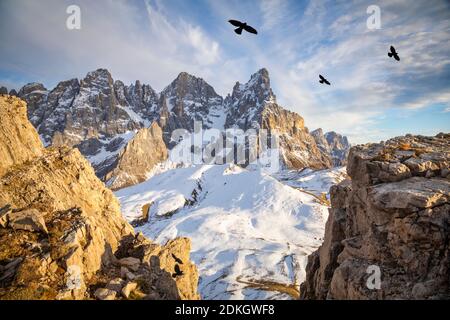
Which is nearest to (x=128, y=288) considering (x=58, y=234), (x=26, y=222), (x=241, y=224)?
(x=58, y=234)

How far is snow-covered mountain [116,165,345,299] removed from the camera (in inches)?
2881

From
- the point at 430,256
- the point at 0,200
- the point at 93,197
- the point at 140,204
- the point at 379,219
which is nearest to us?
the point at 430,256

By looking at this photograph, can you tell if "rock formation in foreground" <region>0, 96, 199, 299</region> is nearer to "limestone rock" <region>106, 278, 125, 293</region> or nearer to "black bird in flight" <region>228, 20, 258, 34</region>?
"limestone rock" <region>106, 278, 125, 293</region>

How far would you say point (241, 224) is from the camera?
392 feet

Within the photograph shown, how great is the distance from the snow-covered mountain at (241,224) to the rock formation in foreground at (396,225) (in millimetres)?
43791

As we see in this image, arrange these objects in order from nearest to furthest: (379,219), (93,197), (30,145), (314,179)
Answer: (379,219)
(30,145)
(93,197)
(314,179)

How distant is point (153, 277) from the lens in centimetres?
2044

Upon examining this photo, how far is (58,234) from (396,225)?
1991 cm

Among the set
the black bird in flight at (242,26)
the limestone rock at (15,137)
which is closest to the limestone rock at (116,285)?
the limestone rock at (15,137)

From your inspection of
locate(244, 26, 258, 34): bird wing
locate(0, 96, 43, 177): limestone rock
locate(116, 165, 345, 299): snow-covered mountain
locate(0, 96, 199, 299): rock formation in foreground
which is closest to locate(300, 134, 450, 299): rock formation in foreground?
locate(0, 96, 199, 299): rock formation in foreground

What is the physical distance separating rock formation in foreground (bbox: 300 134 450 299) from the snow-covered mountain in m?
43.8
